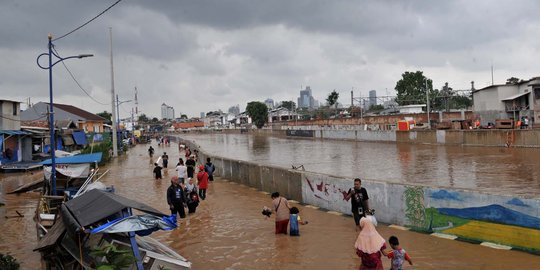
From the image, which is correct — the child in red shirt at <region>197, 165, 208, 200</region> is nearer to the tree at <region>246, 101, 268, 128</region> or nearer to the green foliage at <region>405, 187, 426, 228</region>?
the green foliage at <region>405, 187, 426, 228</region>

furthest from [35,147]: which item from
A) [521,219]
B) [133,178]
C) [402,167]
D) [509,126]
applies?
[509,126]

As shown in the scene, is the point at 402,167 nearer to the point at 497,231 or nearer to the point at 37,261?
the point at 497,231

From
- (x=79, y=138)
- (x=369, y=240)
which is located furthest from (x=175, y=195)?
(x=79, y=138)

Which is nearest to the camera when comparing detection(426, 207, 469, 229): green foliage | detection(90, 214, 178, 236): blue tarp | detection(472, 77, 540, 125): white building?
detection(90, 214, 178, 236): blue tarp

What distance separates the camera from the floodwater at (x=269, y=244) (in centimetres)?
909

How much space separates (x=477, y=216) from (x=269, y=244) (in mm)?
5085

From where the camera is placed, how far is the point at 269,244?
10.8 m

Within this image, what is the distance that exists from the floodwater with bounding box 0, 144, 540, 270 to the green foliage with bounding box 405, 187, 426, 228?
1.45ft

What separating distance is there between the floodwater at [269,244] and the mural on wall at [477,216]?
39cm

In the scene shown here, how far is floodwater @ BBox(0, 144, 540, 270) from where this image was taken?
29.8 ft

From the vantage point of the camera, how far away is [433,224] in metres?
11.1

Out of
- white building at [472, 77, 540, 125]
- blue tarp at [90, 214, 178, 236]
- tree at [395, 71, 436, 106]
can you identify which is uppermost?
tree at [395, 71, 436, 106]

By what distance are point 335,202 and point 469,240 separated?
489cm

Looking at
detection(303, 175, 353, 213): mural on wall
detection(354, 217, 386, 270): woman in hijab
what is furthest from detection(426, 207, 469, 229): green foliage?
detection(354, 217, 386, 270): woman in hijab
